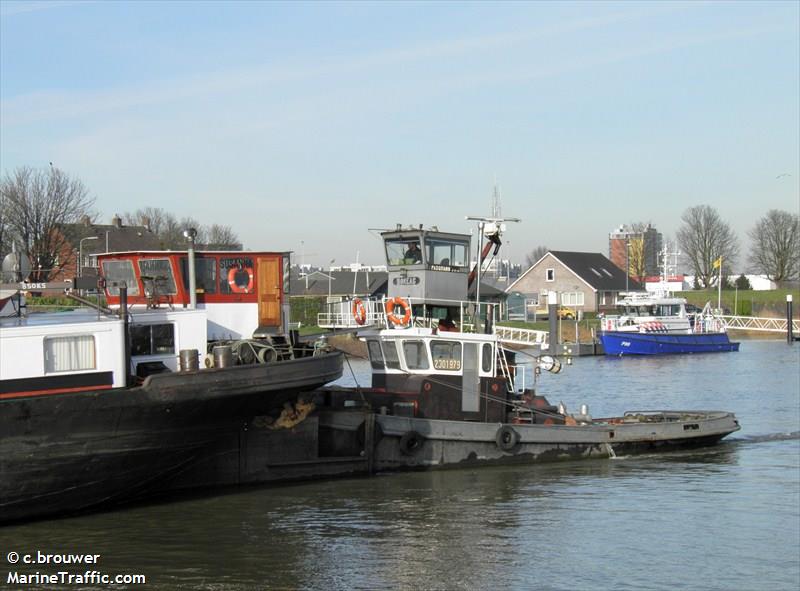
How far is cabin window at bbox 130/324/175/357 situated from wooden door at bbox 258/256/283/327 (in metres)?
2.10

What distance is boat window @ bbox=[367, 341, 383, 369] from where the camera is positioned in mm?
21891

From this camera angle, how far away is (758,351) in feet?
197

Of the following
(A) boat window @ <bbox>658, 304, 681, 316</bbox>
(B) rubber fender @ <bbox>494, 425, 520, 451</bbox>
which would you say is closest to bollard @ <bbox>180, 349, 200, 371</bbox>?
(B) rubber fender @ <bbox>494, 425, 520, 451</bbox>

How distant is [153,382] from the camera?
16656mm

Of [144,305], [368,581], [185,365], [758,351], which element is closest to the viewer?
[368,581]

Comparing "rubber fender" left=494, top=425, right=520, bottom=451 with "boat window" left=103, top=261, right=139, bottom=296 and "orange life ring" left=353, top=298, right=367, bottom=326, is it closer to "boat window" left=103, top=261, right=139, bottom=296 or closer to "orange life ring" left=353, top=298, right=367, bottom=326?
"orange life ring" left=353, top=298, right=367, bottom=326

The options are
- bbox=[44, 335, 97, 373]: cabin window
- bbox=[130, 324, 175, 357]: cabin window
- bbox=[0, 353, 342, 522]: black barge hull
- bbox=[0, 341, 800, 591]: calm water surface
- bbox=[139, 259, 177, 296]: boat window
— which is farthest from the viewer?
bbox=[139, 259, 177, 296]: boat window

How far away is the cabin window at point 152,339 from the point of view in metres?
17.6

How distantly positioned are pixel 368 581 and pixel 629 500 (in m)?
6.75

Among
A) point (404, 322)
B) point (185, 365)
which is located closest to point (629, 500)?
point (404, 322)

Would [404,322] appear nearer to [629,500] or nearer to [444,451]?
[444,451]

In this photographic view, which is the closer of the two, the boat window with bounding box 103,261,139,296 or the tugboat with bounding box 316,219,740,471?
the boat window with bounding box 103,261,139,296

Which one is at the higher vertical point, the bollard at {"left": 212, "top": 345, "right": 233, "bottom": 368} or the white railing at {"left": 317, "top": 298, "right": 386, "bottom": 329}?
the white railing at {"left": 317, "top": 298, "right": 386, "bottom": 329}

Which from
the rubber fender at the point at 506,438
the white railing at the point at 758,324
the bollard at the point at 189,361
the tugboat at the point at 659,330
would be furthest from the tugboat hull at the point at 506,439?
the white railing at the point at 758,324
